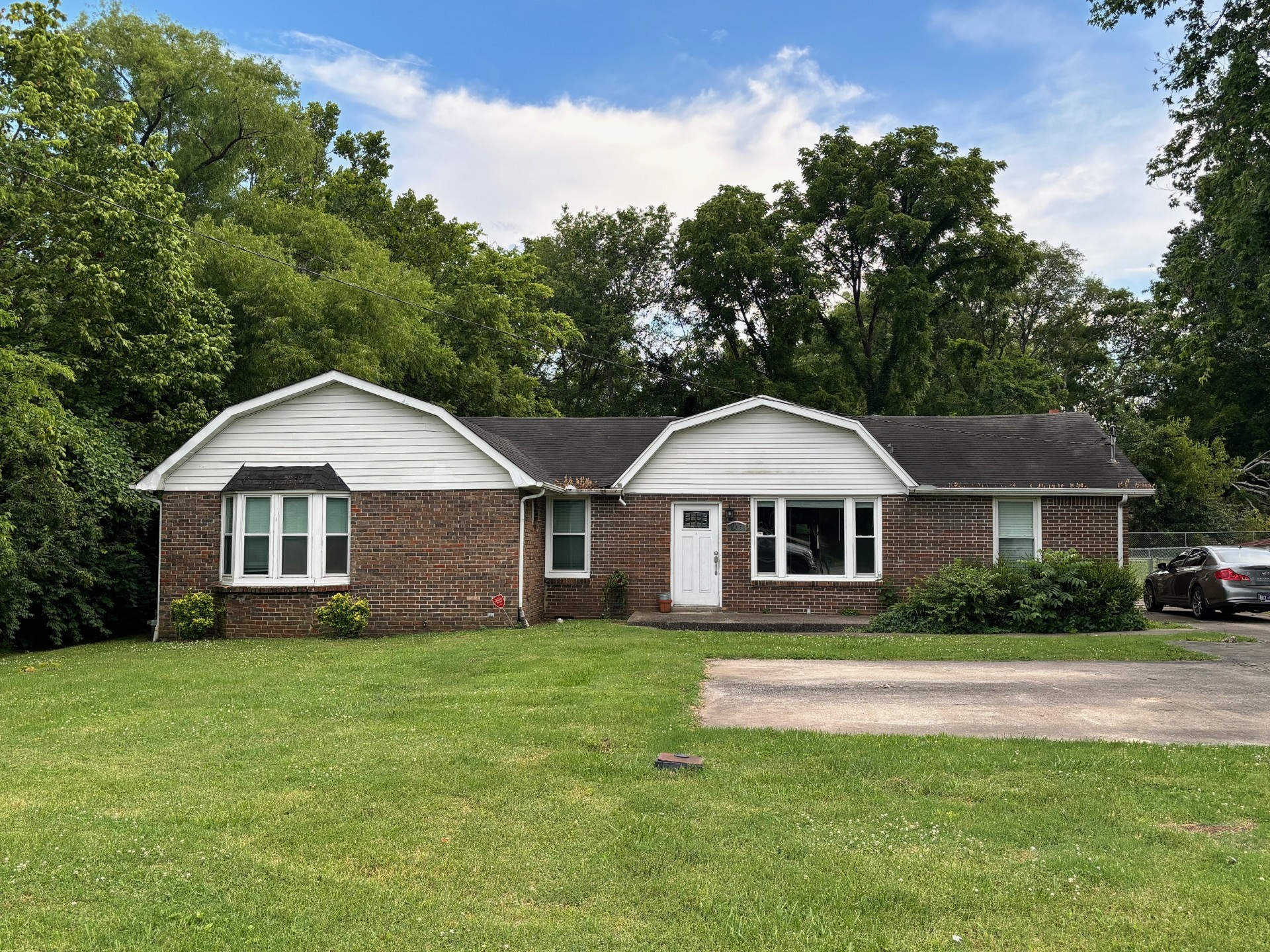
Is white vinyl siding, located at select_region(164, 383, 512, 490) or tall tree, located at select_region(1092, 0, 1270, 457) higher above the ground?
tall tree, located at select_region(1092, 0, 1270, 457)

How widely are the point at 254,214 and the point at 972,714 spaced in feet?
89.4

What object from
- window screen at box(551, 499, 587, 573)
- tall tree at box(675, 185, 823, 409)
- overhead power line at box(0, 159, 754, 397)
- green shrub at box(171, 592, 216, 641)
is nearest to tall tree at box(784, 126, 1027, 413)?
tall tree at box(675, 185, 823, 409)

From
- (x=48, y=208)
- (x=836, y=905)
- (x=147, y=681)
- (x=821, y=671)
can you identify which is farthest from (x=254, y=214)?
(x=836, y=905)

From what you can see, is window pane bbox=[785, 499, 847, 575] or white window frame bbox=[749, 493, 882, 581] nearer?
white window frame bbox=[749, 493, 882, 581]

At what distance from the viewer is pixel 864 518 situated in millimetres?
19547

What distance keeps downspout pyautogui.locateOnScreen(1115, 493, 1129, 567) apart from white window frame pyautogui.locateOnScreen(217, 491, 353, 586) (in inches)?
596

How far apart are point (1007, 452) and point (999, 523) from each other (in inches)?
74.7

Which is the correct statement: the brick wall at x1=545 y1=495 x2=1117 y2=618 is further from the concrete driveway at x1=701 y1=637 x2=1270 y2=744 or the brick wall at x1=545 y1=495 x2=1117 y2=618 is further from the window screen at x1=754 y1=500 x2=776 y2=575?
the concrete driveway at x1=701 y1=637 x2=1270 y2=744

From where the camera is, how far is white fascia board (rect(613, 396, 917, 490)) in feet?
62.7

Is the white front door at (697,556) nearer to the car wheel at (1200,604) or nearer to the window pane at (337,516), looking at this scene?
the window pane at (337,516)

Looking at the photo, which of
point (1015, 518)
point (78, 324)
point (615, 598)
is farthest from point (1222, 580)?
point (78, 324)

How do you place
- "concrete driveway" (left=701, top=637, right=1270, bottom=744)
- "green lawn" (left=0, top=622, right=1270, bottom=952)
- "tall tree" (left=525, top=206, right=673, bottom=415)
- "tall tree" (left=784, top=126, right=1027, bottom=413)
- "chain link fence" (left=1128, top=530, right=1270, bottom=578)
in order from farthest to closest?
"tall tree" (left=525, top=206, right=673, bottom=415), "tall tree" (left=784, top=126, right=1027, bottom=413), "chain link fence" (left=1128, top=530, right=1270, bottom=578), "concrete driveway" (left=701, top=637, right=1270, bottom=744), "green lawn" (left=0, top=622, right=1270, bottom=952)

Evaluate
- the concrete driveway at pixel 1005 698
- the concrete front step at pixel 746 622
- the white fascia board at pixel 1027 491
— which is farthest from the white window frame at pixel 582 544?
the concrete driveway at pixel 1005 698

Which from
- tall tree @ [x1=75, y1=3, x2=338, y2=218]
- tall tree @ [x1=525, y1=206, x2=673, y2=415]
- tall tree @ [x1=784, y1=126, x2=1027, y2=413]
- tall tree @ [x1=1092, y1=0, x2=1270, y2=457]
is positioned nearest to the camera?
tall tree @ [x1=1092, y1=0, x2=1270, y2=457]
